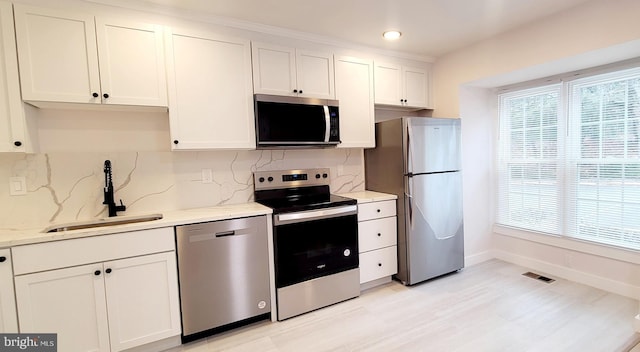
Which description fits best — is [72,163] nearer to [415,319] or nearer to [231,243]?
[231,243]

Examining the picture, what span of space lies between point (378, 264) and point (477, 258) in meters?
1.45

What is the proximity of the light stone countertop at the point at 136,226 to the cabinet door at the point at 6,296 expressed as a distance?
82mm

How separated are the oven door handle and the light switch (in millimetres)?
1737

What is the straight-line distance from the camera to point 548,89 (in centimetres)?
299

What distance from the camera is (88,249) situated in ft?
5.72

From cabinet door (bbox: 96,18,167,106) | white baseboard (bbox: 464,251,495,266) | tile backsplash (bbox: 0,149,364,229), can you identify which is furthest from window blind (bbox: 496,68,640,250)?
cabinet door (bbox: 96,18,167,106)

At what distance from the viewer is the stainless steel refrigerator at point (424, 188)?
2770mm

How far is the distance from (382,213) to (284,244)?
3.46ft

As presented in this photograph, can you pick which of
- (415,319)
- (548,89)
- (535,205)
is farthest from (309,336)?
(548,89)

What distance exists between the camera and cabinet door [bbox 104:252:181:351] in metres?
1.83

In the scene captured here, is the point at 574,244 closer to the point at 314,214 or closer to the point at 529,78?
the point at 529,78

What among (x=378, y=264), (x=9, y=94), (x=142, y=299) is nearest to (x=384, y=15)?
(x=378, y=264)

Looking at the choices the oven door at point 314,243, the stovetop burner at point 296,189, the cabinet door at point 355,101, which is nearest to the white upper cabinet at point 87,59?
the stovetop burner at point 296,189

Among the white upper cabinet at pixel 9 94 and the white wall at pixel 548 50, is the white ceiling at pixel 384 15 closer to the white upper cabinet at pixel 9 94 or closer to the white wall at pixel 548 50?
the white wall at pixel 548 50
